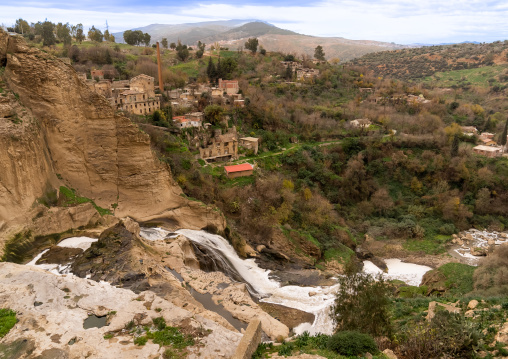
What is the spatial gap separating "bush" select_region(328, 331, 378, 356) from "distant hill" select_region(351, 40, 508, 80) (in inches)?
3447

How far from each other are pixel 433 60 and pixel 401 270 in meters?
85.0

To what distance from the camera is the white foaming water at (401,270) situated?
23.6 meters

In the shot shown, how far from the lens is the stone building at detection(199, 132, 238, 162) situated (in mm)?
31766

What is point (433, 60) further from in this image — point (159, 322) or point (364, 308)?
point (159, 322)

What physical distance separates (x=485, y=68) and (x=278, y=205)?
77506 millimetres

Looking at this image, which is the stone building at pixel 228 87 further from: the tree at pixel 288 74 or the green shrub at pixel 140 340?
the green shrub at pixel 140 340

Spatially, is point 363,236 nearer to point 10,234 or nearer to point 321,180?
point 321,180

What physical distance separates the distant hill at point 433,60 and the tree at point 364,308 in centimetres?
8542

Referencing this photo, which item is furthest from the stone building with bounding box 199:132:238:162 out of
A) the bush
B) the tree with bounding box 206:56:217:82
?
the bush

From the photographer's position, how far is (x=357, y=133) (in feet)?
140

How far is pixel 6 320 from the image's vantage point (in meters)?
8.95

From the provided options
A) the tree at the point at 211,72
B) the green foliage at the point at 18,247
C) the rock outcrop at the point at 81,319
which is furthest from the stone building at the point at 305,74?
the rock outcrop at the point at 81,319

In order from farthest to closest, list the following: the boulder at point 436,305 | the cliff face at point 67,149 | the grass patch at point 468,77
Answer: the grass patch at point 468,77 → the cliff face at point 67,149 → the boulder at point 436,305

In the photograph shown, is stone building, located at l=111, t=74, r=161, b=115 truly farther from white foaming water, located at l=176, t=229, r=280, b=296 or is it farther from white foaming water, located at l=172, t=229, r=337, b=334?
white foaming water, located at l=172, t=229, r=337, b=334
